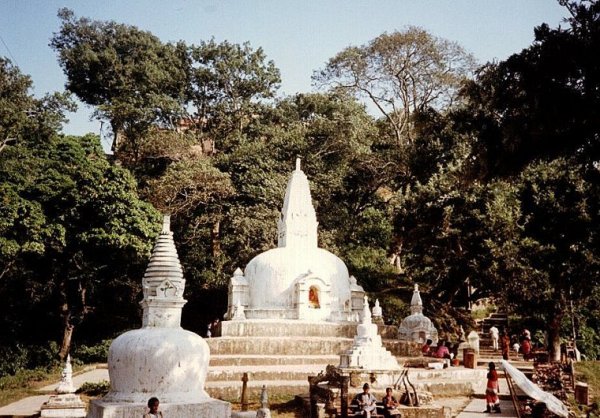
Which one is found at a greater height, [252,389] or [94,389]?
[252,389]

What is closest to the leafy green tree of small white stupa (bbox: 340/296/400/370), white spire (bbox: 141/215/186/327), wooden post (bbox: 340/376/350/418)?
small white stupa (bbox: 340/296/400/370)

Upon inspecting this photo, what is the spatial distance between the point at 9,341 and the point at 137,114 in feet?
48.4

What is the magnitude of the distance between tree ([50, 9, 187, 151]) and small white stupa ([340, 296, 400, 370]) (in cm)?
2447

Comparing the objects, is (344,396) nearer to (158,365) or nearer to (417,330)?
(158,365)

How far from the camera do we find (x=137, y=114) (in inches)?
1483

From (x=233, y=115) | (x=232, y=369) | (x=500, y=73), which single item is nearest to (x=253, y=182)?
(x=233, y=115)

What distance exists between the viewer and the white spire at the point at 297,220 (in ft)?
90.6

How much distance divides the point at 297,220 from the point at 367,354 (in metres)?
11.5

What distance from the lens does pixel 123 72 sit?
41750 mm

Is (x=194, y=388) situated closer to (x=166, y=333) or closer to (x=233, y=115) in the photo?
(x=166, y=333)

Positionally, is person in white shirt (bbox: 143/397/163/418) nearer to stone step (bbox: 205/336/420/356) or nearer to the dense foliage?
the dense foliage

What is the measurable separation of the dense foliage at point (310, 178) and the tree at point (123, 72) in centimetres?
14

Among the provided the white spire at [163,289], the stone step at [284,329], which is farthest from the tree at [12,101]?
the white spire at [163,289]

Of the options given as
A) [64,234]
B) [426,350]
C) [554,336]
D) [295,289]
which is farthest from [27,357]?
[554,336]
